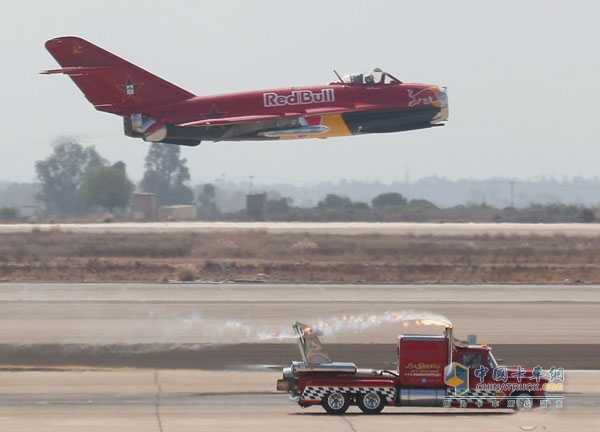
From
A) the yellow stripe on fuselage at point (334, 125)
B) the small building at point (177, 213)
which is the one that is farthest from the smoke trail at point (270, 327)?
the small building at point (177, 213)

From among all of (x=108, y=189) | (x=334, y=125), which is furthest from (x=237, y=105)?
(x=108, y=189)

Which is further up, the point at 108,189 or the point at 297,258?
the point at 108,189

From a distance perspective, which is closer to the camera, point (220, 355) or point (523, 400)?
point (523, 400)

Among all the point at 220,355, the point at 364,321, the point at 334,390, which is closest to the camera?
the point at 334,390

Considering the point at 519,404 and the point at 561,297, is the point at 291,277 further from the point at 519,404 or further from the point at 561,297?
the point at 519,404

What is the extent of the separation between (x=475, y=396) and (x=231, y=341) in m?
13.9

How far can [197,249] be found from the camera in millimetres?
79562

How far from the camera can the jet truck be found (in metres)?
27.2

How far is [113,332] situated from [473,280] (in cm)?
2792

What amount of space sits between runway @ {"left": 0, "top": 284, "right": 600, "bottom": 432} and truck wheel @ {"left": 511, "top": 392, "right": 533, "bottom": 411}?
447 millimetres

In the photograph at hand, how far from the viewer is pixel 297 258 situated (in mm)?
74125

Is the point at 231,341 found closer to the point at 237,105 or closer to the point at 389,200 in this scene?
the point at 237,105

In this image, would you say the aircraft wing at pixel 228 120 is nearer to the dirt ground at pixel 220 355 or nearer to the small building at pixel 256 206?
the dirt ground at pixel 220 355

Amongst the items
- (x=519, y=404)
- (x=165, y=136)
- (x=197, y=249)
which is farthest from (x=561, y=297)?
(x=197, y=249)
